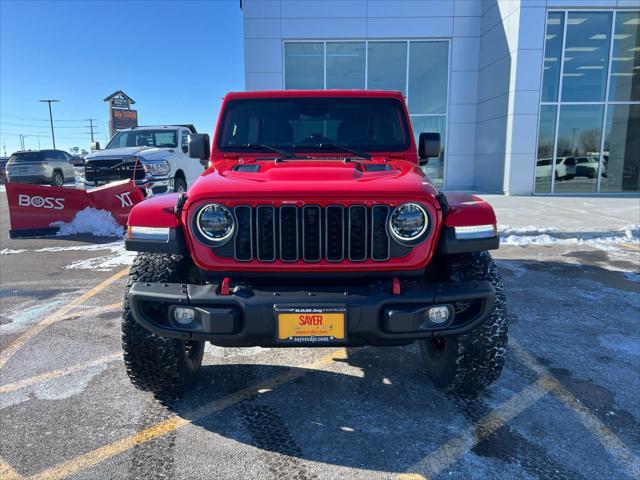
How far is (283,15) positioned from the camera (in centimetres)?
1431

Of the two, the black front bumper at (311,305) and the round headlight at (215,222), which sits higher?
the round headlight at (215,222)

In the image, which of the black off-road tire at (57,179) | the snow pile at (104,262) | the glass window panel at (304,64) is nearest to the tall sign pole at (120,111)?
the black off-road tire at (57,179)

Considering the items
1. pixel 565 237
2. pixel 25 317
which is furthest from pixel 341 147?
pixel 565 237

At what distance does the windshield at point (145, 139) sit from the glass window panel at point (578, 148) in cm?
1123

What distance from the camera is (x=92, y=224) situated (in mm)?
8578

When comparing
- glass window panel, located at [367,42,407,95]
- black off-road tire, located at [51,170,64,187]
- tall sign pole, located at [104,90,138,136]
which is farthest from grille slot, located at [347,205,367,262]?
tall sign pole, located at [104,90,138,136]

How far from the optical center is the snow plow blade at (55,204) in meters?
8.11

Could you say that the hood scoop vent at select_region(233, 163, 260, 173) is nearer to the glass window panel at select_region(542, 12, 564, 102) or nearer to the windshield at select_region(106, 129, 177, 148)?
the windshield at select_region(106, 129, 177, 148)

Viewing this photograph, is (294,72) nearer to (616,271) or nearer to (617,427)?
(616,271)

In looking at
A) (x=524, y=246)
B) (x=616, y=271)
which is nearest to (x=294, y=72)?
Result: (x=524, y=246)

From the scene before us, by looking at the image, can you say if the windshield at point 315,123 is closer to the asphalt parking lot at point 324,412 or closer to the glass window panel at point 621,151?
the asphalt parking lot at point 324,412

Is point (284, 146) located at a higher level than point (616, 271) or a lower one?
higher

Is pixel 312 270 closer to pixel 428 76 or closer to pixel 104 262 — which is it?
pixel 104 262

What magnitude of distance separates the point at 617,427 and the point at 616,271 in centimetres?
396
